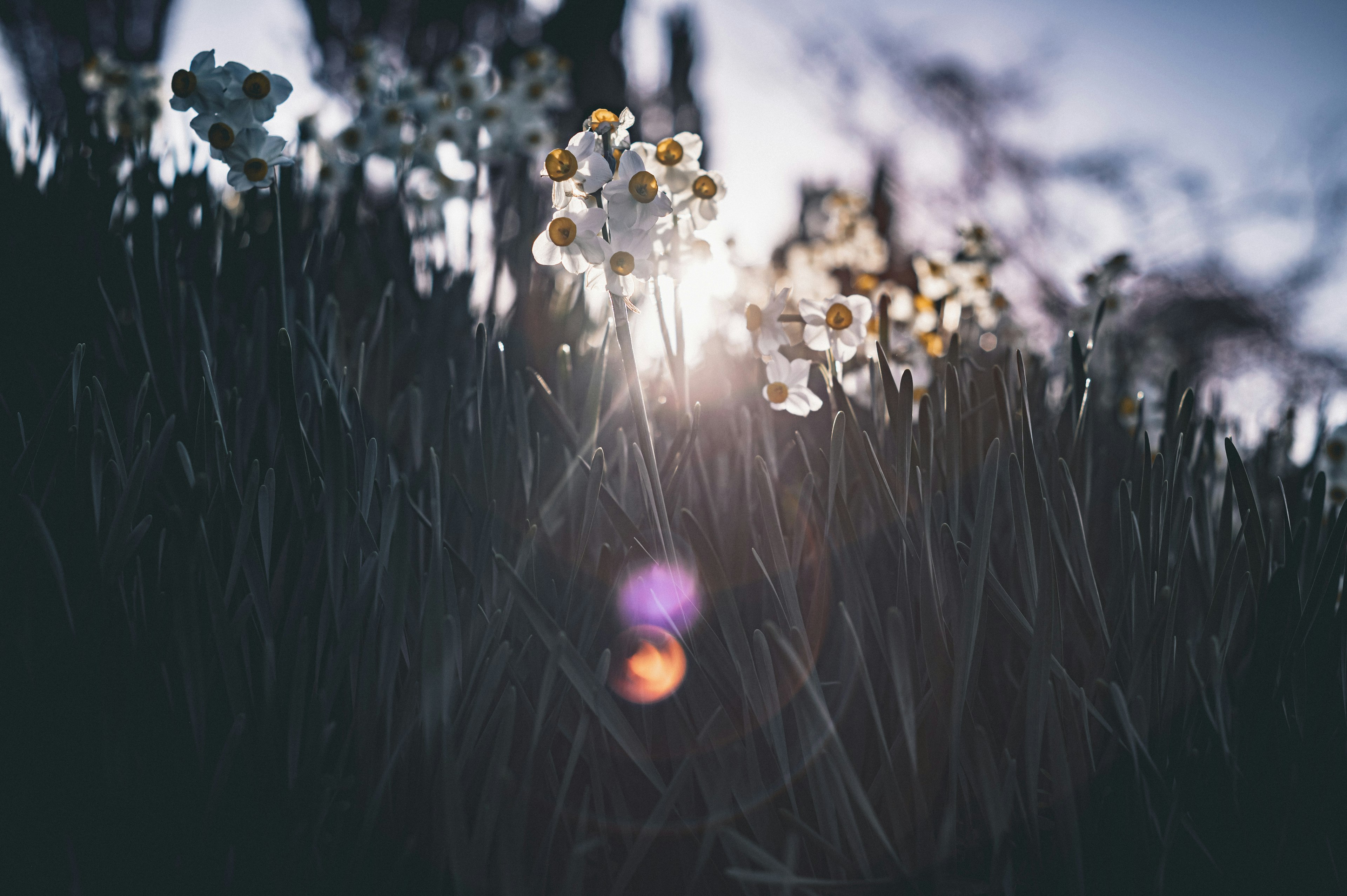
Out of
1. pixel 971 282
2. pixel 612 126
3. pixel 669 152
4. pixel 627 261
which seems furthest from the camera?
pixel 971 282

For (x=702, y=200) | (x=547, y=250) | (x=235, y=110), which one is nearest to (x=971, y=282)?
(x=702, y=200)

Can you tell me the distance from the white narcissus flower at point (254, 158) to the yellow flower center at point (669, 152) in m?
0.75

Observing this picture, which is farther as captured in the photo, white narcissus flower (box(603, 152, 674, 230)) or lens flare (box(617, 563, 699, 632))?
white narcissus flower (box(603, 152, 674, 230))

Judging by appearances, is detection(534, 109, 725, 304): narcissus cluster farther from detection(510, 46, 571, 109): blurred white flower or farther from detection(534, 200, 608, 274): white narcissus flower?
detection(510, 46, 571, 109): blurred white flower

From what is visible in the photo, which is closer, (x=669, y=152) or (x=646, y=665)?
(x=646, y=665)

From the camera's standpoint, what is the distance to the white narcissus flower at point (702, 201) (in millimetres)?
1251

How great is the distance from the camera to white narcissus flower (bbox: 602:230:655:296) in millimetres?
956

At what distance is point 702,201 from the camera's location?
50.5 inches

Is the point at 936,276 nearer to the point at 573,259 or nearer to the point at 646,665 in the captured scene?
the point at 573,259

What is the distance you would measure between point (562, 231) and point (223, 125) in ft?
2.91

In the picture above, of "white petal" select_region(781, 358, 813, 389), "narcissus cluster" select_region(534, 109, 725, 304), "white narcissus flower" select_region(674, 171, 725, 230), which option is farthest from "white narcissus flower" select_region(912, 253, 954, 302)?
"narcissus cluster" select_region(534, 109, 725, 304)

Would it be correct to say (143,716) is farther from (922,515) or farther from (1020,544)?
(1020,544)

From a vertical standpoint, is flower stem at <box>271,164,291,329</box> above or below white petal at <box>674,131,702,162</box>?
below

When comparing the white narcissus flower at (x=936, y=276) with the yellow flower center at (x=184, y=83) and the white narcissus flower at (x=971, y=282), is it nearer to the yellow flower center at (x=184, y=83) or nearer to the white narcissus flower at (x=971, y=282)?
the white narcissus flower at (x=971, y=282)
